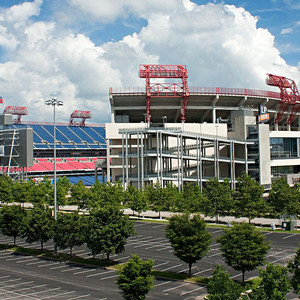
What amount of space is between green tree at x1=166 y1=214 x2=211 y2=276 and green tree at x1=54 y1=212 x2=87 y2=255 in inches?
333

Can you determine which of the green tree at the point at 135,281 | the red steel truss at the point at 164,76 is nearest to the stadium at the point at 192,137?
the red steel truss at the point at 164,76

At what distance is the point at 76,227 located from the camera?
1395 inches

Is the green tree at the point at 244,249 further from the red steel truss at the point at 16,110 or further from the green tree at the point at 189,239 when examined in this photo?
the red steel truss at the point at 16,110

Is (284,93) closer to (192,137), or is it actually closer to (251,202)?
(192,137)

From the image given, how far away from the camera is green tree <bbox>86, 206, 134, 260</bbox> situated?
107 ft

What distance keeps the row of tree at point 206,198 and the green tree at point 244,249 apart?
25.1 m

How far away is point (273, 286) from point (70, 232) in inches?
846

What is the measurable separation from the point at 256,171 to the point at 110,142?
3088 cm

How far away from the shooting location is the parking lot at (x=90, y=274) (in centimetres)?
2672

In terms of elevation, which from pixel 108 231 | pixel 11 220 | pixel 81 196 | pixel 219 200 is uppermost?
pixel 81 196

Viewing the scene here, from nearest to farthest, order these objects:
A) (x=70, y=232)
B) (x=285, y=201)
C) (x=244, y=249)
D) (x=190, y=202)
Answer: (x=244, y=249) < (x=70, y=232) < (x=285, y=201) < (x=190, y=202)

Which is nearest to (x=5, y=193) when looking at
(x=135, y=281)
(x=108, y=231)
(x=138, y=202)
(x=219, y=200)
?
(x=138, y=202)

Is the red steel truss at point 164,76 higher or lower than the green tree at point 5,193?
higher

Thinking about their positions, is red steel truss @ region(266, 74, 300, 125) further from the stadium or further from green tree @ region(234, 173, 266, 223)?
green tree @ region(234, 173, 266, 223)
